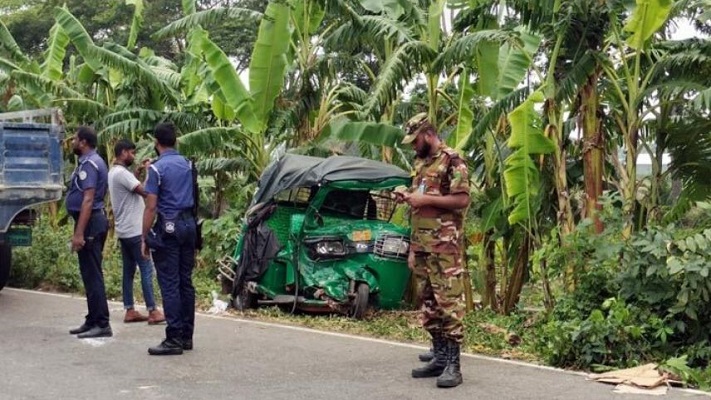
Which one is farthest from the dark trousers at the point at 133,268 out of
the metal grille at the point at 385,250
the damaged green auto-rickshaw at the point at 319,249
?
the metal grille at the point at 385,250

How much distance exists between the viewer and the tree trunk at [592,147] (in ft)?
28.0

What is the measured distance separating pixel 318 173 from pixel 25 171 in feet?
10.4

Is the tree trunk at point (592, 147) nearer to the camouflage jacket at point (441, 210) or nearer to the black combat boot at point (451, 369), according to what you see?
the camouflage jacket at point (441, 210)

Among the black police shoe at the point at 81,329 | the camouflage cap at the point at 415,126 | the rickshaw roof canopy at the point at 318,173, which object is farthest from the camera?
the rickshaw roof canopy at the point at 318,173

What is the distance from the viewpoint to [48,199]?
10.4 meters

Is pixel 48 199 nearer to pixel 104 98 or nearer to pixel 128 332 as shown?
pixel 128 332

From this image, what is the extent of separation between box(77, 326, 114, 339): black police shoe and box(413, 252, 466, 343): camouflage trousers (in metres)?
3.37

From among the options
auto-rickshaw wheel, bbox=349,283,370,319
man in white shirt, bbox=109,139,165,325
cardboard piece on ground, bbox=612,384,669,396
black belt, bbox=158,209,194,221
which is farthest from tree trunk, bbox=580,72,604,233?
man in white shirt, bbox=109,139,165,325

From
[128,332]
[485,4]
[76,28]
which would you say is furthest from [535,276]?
[76,28]

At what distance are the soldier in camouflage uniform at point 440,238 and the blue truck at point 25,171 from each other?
510 cm

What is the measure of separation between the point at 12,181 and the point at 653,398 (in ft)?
23.0

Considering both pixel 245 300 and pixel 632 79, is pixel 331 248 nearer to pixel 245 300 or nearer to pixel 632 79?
pixel 245 300

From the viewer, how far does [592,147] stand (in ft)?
28.1

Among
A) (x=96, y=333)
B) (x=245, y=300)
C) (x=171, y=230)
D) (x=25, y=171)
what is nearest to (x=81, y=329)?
(x=96, y=333)
